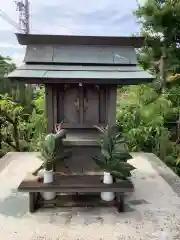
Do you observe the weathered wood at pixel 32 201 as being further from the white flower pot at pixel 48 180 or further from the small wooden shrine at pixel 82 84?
the small wooden shrine at pixel 82 84

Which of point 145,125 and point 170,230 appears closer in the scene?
point 170,230

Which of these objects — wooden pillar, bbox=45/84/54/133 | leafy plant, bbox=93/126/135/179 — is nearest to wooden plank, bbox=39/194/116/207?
leafy plant, bbox=93/126/135/179

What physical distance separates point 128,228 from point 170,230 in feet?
1.44

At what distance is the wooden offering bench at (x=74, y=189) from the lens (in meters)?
3.05

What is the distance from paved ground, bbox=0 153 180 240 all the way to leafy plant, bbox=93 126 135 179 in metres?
0.48

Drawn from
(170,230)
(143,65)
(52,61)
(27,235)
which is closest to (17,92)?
(143,65)

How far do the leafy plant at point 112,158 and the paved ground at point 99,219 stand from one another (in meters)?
0.48

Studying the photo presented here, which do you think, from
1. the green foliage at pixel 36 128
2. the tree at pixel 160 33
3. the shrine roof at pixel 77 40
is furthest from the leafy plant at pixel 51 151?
the tree at pixel 160 33

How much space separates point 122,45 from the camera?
3812 millimetres

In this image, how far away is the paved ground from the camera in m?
2.64

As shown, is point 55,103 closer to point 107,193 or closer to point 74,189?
point 74,189

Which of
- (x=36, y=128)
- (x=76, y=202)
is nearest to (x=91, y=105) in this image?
(x=76, y=202)

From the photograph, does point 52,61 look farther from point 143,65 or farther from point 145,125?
point 143,65

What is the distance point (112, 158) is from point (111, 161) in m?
0.04
